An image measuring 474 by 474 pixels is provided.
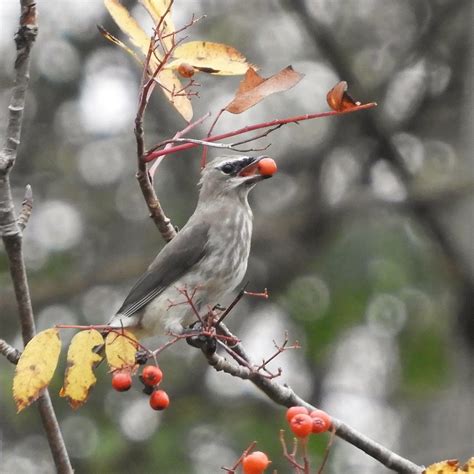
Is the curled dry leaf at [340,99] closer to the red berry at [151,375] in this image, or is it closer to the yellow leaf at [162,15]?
the yellow leaf at [162,15]

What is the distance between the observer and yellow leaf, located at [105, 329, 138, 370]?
3467 millimetres

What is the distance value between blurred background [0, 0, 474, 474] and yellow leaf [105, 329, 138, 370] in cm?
541

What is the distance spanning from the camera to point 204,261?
5.25m

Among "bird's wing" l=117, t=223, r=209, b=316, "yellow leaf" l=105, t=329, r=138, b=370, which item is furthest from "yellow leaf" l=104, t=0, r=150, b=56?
"bird's wing" l=117, t=223, r=209, b=316

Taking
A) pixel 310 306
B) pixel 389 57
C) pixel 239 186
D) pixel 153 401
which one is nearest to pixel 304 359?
pixel 310 306

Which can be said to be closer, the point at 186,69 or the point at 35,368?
the point at 35,368

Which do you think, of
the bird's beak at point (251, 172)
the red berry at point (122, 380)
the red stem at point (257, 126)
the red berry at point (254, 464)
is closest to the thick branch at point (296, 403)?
the red berry at point (122, 380)

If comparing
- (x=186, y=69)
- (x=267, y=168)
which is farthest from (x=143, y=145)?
(x=267, y=168)

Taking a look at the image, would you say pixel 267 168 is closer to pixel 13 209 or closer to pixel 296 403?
pixel 296 403

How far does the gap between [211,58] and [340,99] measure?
44 cm

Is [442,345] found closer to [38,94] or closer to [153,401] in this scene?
[38,94]

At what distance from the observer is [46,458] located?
31.1ft

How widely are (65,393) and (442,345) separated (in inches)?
274

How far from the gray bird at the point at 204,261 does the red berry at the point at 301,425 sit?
1.61 metres
